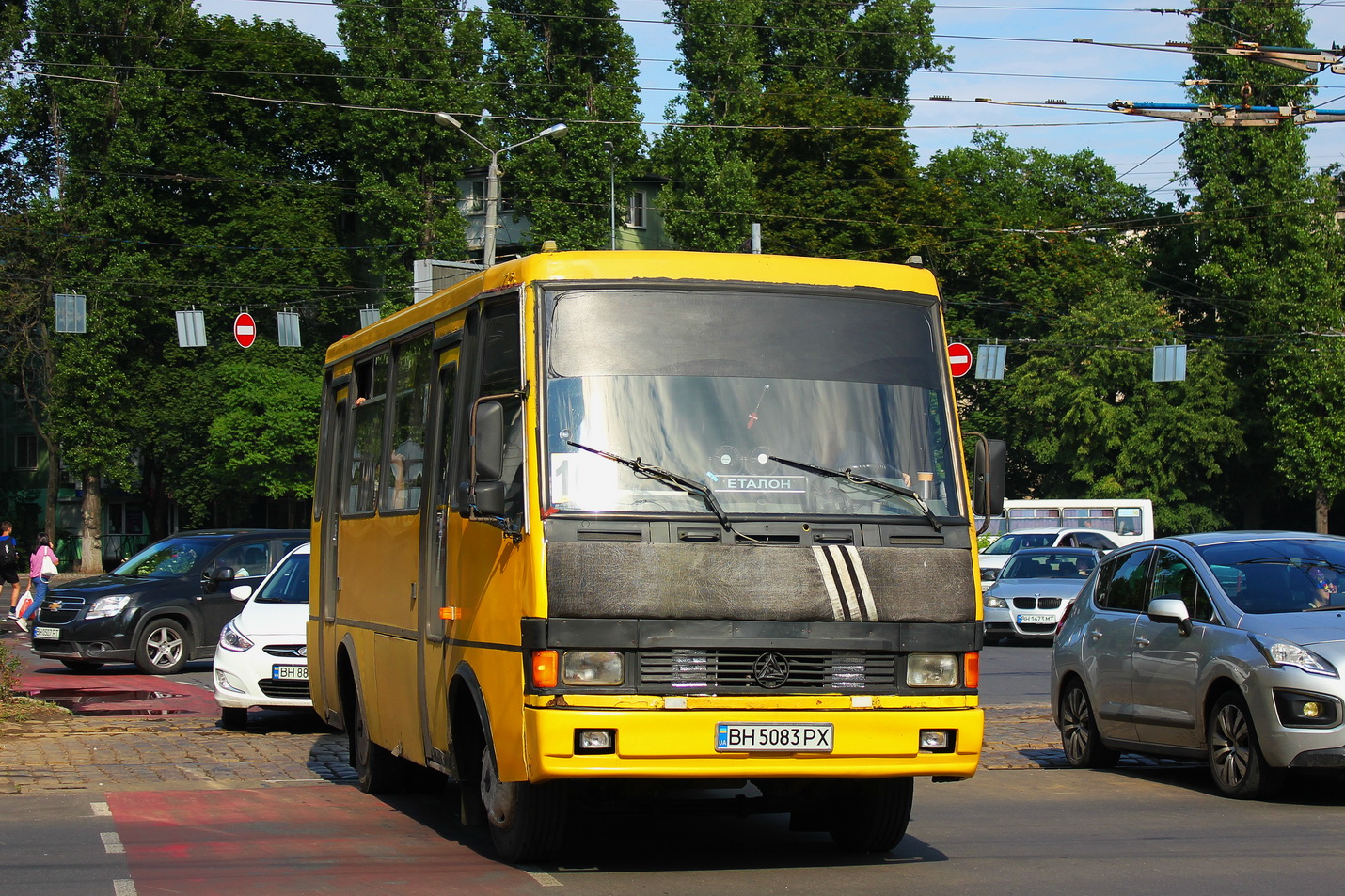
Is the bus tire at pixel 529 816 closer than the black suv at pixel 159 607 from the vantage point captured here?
Yes

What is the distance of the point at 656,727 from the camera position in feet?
23.2

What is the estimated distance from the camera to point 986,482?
796cm

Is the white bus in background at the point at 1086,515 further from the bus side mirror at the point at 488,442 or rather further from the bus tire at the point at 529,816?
the bus side mirror at the point at 488,442

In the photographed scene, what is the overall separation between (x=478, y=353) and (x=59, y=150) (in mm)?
51183

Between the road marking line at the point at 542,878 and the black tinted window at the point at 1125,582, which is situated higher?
the black tinted window at the point at 1125,582

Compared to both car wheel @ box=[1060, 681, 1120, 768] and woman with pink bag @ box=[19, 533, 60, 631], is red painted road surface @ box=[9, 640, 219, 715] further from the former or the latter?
car wheel @ box=[1060, 681, 1120, 768]

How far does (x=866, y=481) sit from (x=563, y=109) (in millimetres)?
48852

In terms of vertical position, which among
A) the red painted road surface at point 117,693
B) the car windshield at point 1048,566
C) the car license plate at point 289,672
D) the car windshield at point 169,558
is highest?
the car windshield at point 169,558

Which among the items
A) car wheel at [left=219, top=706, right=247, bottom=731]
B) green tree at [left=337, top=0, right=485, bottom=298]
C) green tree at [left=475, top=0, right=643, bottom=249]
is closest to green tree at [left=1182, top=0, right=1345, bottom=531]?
green tree at [left=475, top=0, right=643, bottom=249]

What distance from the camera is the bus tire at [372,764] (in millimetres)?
10508

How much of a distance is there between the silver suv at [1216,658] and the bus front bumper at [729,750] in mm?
3113

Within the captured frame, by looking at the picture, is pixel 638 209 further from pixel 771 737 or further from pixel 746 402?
pixel 771 737

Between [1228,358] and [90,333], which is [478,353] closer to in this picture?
[90,333]

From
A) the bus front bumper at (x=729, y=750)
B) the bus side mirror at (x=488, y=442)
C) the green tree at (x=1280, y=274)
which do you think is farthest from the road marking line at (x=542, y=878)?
the green tree at (x=1280, y=274)
